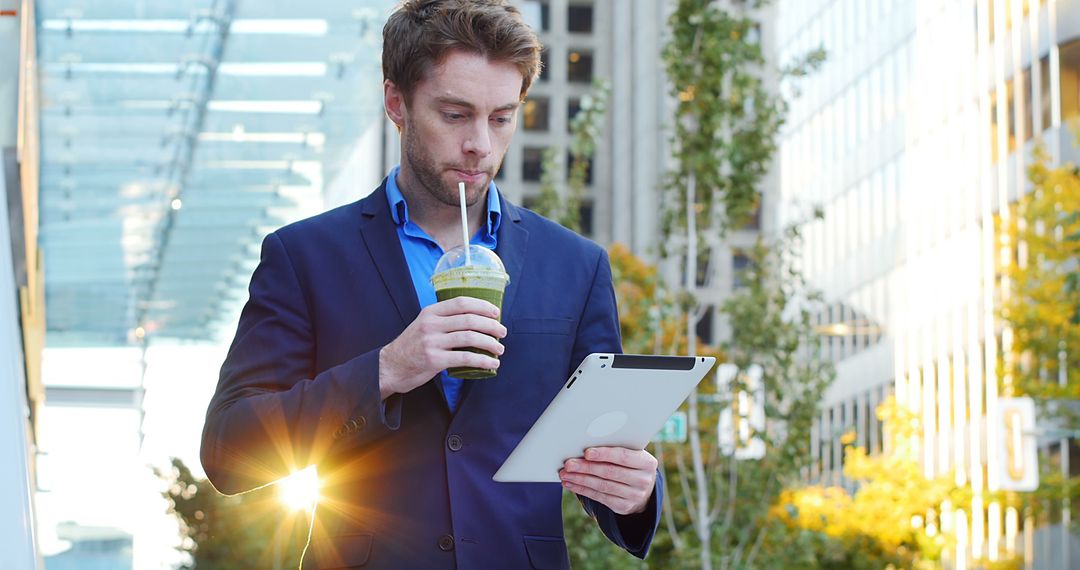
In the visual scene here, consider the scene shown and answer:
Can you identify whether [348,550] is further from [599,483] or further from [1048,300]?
[1048,300]

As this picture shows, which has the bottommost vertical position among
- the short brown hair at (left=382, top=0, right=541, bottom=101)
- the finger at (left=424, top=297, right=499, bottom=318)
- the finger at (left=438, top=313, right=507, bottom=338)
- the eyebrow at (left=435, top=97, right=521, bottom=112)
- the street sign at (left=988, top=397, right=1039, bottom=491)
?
the finger at (left=438, top=313, right=507, bottom=338)

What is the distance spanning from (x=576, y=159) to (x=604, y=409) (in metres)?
13.3

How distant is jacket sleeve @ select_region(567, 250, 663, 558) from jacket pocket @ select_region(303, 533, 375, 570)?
1.48 ft

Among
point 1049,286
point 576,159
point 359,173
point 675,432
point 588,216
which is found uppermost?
point 588,216

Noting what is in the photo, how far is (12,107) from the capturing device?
10.0 meters

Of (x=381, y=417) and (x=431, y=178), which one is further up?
(x=431, y=178)

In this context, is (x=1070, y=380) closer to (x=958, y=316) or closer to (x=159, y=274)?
(x=159, y=274)

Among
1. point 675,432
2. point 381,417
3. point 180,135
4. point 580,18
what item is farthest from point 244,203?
point 580,18

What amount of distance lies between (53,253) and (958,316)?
105 feet

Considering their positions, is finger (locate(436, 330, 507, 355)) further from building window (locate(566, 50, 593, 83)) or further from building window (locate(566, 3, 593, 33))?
building window (locate(566, 3, 593, 33))

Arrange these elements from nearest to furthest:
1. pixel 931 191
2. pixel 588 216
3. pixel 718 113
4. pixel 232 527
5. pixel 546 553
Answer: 1. pixel 546 553
2. pixel 718 113
3. pixel 232 527
4. pixel 931 191
5. pixel 588 216

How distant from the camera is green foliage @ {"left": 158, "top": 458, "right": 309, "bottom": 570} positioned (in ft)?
68.8

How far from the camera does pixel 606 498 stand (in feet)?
9.43

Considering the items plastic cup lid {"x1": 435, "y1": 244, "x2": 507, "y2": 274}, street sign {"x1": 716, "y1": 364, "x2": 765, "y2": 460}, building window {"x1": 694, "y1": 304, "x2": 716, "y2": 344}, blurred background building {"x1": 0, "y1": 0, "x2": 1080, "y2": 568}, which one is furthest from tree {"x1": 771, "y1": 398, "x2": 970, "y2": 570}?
building window {"x1": 694, "y1": 304, "x2": 716, "y2": 344}
